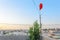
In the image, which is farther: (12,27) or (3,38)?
(12,27)

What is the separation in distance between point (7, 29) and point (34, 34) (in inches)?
167

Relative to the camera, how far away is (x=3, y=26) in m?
12.7

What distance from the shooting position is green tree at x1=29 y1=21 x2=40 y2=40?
8.65 m

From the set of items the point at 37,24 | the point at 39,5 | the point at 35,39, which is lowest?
the point at 35,39

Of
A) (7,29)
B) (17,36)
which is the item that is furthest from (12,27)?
(17,36)

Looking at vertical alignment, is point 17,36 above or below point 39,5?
below

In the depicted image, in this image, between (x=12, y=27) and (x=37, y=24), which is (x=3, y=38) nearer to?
(x=37, y=24)

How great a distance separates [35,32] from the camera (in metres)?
8.70

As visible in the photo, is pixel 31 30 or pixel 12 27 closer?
pixel 31 30

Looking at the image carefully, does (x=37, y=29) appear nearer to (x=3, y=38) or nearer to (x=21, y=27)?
(x=3, y=38)

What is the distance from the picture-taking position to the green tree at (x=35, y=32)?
341 inches

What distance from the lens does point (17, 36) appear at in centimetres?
908

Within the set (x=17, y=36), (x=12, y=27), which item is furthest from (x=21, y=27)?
(x=17, y=36)

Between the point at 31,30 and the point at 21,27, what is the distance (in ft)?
15.0
